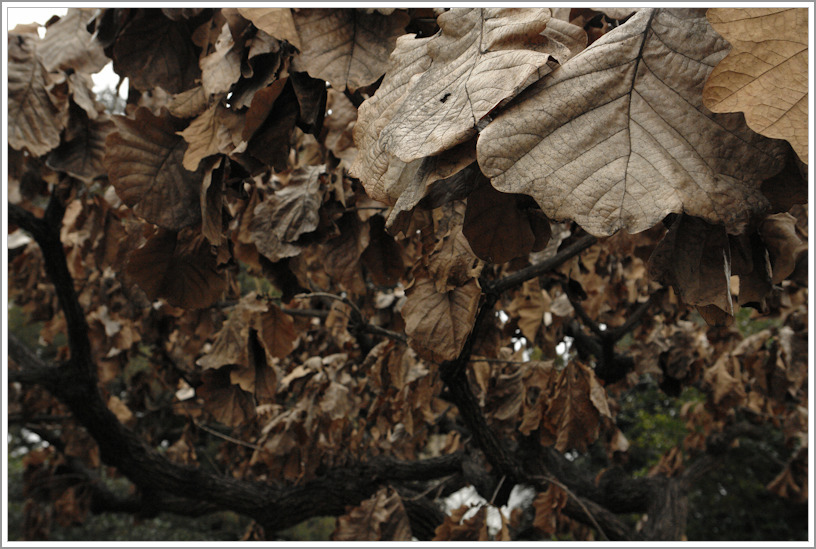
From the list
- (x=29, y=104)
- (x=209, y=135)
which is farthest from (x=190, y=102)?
(x=29, y=104)

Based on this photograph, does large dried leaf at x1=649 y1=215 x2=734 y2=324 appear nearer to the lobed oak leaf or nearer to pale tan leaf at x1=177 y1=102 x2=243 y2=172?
pale tan leaf at x1=177 y1=102 x2=243 y2=172

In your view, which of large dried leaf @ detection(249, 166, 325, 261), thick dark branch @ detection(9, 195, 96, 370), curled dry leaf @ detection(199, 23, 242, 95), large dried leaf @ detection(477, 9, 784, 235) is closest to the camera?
large dried leaf @ detection(477, 9, 784, 235)

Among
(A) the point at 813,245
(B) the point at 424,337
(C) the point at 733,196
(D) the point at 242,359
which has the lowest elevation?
(D) the point at 242,359

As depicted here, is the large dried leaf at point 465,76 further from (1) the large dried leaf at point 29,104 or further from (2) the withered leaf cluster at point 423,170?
(1) the large dried leaf at point 29,104

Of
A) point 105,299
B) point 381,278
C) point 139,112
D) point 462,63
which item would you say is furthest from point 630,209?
point 105,299

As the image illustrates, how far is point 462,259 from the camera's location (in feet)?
3.91

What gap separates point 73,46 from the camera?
1201 millimetres

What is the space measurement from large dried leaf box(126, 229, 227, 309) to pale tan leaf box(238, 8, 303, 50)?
1.55 feet

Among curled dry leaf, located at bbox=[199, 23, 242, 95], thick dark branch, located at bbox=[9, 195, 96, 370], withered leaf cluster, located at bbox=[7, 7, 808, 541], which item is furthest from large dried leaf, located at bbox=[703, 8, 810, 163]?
thick dark branch, located at bbox=[9, 195, 96, 370]

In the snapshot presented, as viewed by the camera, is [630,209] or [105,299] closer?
[630,209]

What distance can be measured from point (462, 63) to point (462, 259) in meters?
0.60

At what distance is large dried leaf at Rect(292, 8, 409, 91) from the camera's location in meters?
0.83

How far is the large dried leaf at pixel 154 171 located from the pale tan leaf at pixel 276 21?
0.30 m

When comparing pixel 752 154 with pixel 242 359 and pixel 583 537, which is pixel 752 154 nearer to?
pixel 242 359
